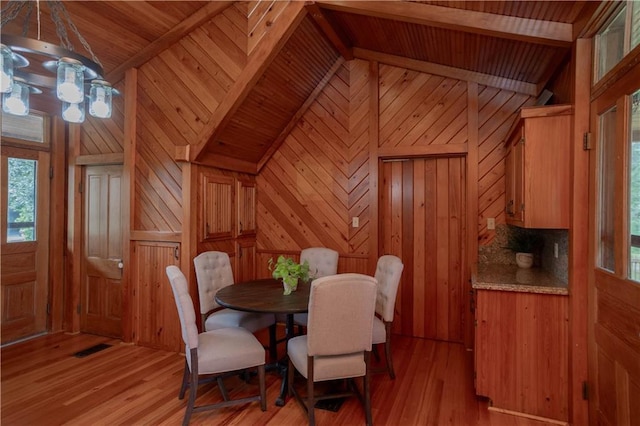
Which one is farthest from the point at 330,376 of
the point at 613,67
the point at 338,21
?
the point at 338,21

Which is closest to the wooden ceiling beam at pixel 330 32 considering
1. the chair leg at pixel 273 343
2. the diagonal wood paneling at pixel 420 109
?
the diagonal wood paneling at pixel 420 109

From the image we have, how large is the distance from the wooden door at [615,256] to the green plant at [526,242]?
1.18 metres

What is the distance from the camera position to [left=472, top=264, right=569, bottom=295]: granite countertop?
2.39 meters

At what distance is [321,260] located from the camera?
3.85 metres

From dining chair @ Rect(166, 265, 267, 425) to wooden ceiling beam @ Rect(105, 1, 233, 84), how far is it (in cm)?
250

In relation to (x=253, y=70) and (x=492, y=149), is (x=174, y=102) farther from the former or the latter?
(x=492, y=149)

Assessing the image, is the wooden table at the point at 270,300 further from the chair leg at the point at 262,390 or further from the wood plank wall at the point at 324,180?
the wood plank wall at the point at 324,180

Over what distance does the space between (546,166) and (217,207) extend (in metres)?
3.06

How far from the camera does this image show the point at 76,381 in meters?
2.94

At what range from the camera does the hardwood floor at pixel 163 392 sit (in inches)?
94.7

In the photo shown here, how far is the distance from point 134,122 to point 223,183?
1164 mm

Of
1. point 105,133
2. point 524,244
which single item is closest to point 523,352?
point 524,244

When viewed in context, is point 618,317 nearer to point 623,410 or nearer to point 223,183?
point 623,410

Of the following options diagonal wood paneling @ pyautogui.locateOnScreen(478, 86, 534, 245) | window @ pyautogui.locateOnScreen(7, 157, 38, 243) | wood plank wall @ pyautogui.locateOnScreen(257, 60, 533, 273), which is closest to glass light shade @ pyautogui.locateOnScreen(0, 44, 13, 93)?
window @ pyautogui.locateOnScreen(7, 157, 38, 243)
